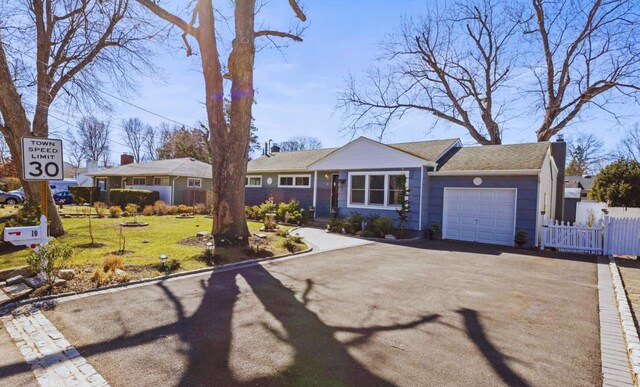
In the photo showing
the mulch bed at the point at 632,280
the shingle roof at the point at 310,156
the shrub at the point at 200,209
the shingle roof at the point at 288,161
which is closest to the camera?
the mulch bed at the point at 632,280

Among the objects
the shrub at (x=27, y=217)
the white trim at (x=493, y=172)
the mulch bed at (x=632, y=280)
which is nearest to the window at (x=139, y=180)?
the shrub at (x=27, y=217)

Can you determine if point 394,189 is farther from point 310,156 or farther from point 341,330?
point 341,330

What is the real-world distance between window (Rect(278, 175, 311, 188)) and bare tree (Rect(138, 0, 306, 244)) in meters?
9.04

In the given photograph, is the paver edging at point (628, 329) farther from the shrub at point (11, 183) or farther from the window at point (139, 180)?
the shrub at point (11, 183)

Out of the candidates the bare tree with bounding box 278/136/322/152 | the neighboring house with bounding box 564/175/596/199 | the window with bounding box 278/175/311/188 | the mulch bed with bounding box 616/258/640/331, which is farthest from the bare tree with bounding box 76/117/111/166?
the neighboring house with bounding box 564/175/596/199

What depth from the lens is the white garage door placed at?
39.2 ft

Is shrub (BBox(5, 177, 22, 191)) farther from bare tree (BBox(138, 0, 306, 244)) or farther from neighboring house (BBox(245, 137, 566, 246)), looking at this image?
bare tree (BBox(138, 0, 306, 244))

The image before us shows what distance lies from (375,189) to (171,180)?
15.8 meters

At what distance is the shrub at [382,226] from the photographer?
13078 mm

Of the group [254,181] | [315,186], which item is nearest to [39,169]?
[315,186]

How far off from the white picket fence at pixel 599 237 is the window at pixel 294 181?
11396mm

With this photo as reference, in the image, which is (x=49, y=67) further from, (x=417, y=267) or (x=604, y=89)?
(x=604, y=89)

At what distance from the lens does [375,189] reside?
1488 cm

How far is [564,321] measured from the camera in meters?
4.57
